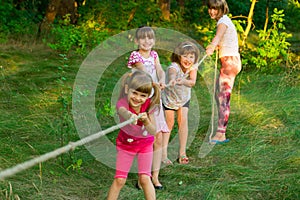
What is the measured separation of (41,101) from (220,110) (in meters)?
1.83

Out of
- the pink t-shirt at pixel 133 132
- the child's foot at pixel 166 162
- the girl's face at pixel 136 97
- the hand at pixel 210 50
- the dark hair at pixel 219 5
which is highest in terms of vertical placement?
the dark hair at pixel 219 5

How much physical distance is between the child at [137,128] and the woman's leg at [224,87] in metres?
1.70

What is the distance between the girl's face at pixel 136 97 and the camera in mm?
2861

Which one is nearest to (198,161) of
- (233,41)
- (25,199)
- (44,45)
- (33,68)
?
(233,41)

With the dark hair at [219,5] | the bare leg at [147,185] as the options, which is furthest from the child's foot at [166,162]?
the dark hair at [219,5]

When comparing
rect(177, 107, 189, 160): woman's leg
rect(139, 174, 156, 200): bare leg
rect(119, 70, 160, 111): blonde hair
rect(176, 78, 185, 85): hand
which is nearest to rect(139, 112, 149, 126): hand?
rect(119, 70, 160, 111): blonde hair

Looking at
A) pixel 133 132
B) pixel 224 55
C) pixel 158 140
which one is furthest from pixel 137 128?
pixel 224 55

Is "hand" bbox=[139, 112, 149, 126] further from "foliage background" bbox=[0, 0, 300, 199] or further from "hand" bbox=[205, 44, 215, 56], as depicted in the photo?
"hand" bbox=[205, 44, 215, 56]

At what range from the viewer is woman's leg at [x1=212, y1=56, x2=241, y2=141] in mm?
4566

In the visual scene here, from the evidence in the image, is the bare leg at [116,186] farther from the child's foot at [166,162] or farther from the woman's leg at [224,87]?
the woman's leg at [224,87]

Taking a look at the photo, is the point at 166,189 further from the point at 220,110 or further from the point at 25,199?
the point at 220,110

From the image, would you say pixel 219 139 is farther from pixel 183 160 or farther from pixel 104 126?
pixel 104 126

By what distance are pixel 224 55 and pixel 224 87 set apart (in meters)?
0.32

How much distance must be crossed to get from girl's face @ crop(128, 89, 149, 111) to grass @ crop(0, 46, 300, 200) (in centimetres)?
80
